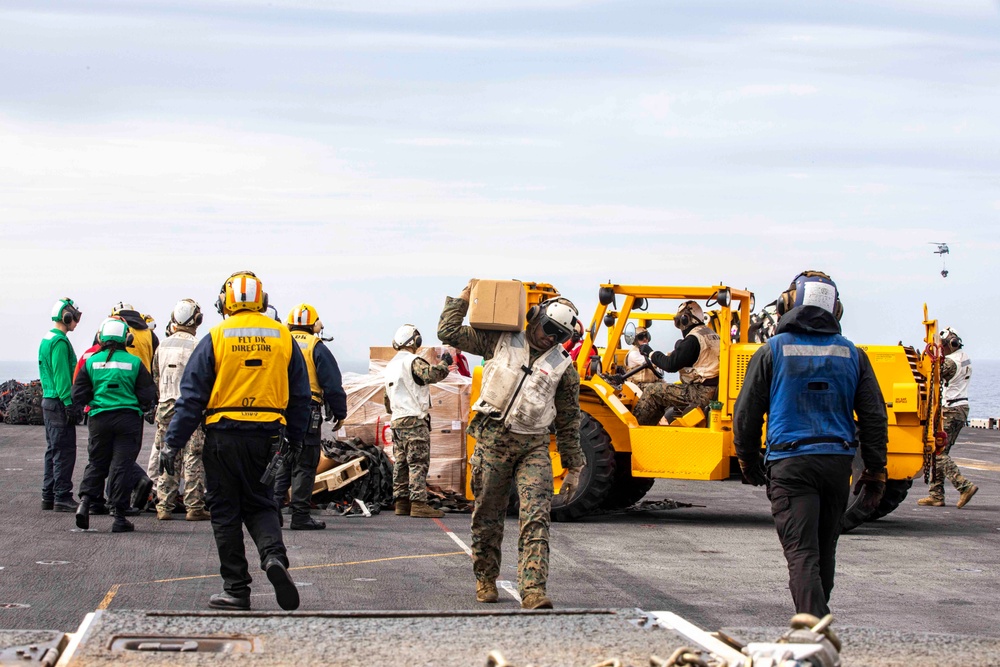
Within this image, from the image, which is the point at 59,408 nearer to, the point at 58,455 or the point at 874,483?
the point at 58,455

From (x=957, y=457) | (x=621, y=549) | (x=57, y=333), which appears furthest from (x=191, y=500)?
(x=957, y=457)

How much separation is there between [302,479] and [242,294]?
4.33 metres

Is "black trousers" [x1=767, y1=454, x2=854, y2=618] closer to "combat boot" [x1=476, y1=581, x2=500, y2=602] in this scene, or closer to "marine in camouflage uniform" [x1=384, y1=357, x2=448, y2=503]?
"combat boot" [x1=476, y1=581, x2=500, y2=602]

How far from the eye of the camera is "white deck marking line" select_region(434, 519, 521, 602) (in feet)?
27.6

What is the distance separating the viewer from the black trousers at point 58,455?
1245cm

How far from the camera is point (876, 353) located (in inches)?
500

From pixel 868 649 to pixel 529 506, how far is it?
8.11ft

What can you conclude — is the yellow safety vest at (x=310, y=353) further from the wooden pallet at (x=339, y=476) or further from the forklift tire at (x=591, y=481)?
the forklift tire at (x=591, y=481)

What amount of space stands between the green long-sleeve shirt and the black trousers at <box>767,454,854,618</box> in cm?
803

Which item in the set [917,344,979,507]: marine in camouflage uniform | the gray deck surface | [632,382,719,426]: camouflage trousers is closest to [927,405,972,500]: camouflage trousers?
[917,344,979,507]: marine in camouflage uniform

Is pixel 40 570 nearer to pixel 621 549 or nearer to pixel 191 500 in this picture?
pixel 191 500

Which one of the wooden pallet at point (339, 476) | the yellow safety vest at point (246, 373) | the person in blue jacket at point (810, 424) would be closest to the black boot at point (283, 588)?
the yellow safety vest at point (246, 373)

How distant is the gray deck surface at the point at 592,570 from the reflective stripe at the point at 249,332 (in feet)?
5.29

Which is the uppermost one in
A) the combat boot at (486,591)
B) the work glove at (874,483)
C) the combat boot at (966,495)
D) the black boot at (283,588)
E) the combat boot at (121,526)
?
the work glove at (874,483)
